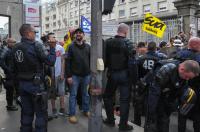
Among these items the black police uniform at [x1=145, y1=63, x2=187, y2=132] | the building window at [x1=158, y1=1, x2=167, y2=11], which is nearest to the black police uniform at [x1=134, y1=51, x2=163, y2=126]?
the black police uniform at [x1=145, y1=63, x2=187, y2=132]

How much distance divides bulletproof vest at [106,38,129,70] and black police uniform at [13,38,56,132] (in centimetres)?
121

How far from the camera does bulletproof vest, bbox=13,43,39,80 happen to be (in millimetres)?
5668

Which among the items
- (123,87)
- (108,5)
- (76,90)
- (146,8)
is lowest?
(76,90)

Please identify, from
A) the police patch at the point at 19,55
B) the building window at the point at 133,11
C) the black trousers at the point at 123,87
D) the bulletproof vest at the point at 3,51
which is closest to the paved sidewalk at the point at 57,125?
the black trousers at the point at 123,87

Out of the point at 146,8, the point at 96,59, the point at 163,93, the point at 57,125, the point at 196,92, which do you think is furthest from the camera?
the point at 146,8

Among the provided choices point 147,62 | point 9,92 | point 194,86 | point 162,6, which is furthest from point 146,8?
point 194,86

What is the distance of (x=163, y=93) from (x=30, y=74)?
84.1 inches

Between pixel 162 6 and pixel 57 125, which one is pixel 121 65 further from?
pixel 162 6

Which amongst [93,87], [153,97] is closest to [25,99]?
[93,87]

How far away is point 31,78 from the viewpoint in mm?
5727

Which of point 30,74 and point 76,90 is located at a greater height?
point 30,74

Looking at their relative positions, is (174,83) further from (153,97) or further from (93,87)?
(93,87)

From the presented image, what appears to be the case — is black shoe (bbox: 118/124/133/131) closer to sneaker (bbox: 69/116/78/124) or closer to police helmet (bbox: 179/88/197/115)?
sneaker (bbox: 69/116/78/124)

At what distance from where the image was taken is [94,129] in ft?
19.0
